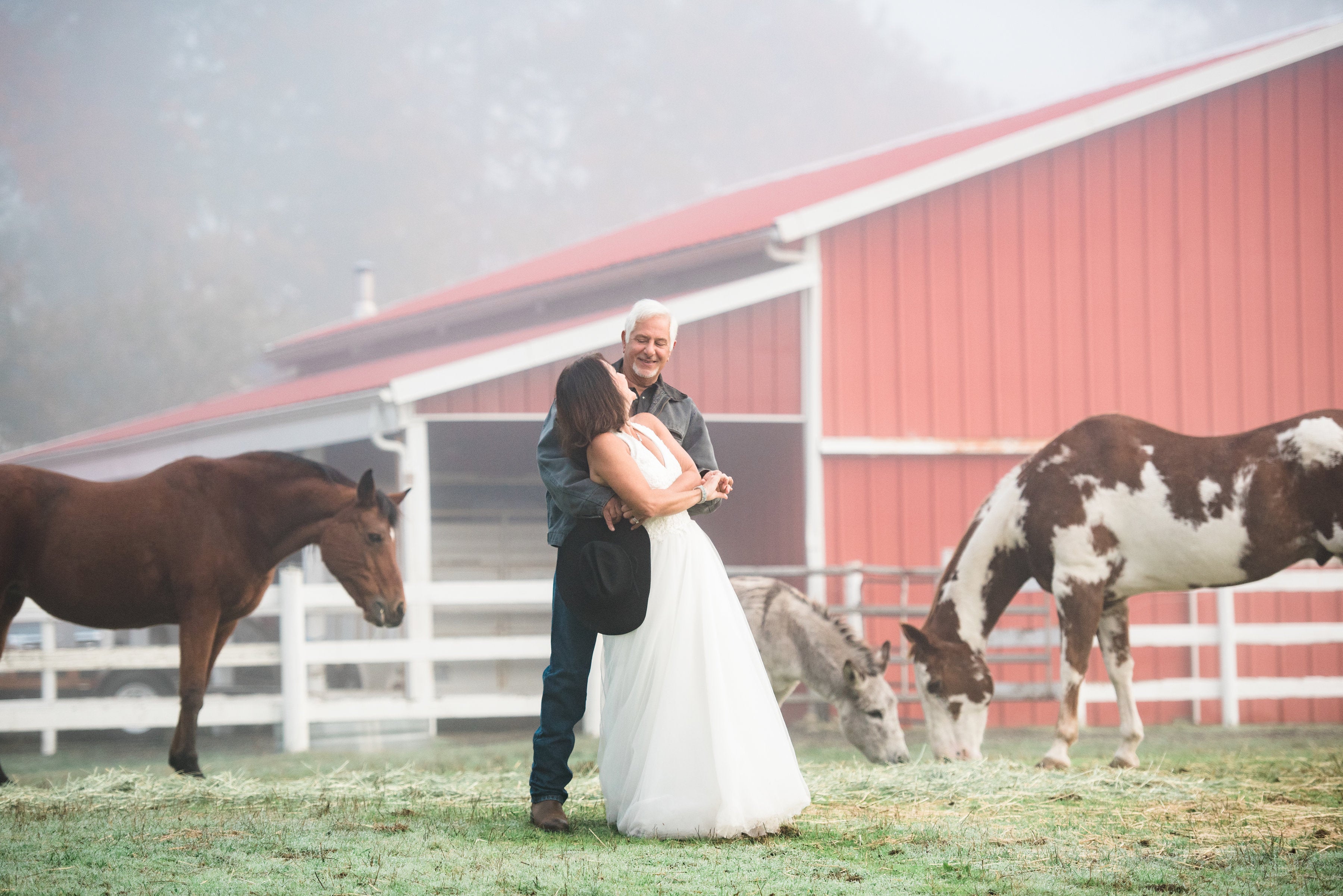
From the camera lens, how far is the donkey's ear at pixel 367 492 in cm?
736

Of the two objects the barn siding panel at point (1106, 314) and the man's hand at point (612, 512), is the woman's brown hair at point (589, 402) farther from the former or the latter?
the barn siding panel at point (1106, 314)

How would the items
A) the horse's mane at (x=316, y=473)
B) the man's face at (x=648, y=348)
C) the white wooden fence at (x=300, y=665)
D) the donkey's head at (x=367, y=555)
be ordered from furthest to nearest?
1. the white wooden fence at (x=300, y=665)
2. the horse's mane at (x=316, y=473)
3. the donkey's head at (x=367, y=555)
4. the man's face at (x=648, y=348)

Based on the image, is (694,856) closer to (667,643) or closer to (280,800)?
(667,643)

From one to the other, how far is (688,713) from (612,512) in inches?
29.8

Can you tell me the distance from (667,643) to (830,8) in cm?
6584

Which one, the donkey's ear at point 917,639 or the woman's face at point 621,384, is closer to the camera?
the woman's face at point 621,384

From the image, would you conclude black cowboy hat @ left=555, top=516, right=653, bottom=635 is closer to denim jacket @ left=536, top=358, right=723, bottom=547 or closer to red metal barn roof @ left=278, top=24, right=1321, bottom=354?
denim jacket @ left=536, top=358, right=723, bottom=547

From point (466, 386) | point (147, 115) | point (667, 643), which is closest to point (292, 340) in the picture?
point (466, 386)

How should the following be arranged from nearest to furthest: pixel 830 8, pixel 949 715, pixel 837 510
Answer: pixel 949 715
pixel 837 510
pixel 830 8

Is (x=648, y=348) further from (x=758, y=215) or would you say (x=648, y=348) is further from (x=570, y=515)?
(x=758, y=215)

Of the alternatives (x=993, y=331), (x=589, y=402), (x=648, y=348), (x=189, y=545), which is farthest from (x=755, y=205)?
(x=589, y=402)

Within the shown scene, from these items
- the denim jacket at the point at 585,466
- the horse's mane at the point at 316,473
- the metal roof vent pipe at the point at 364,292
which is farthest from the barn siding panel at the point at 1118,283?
the metal roof vent pipe at the point at 364,292

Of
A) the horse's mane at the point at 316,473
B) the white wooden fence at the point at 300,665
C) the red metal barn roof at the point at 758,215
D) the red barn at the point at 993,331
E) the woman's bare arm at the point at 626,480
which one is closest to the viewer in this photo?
the woman's bare arm at the point at 626,480

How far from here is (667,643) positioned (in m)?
4.94
